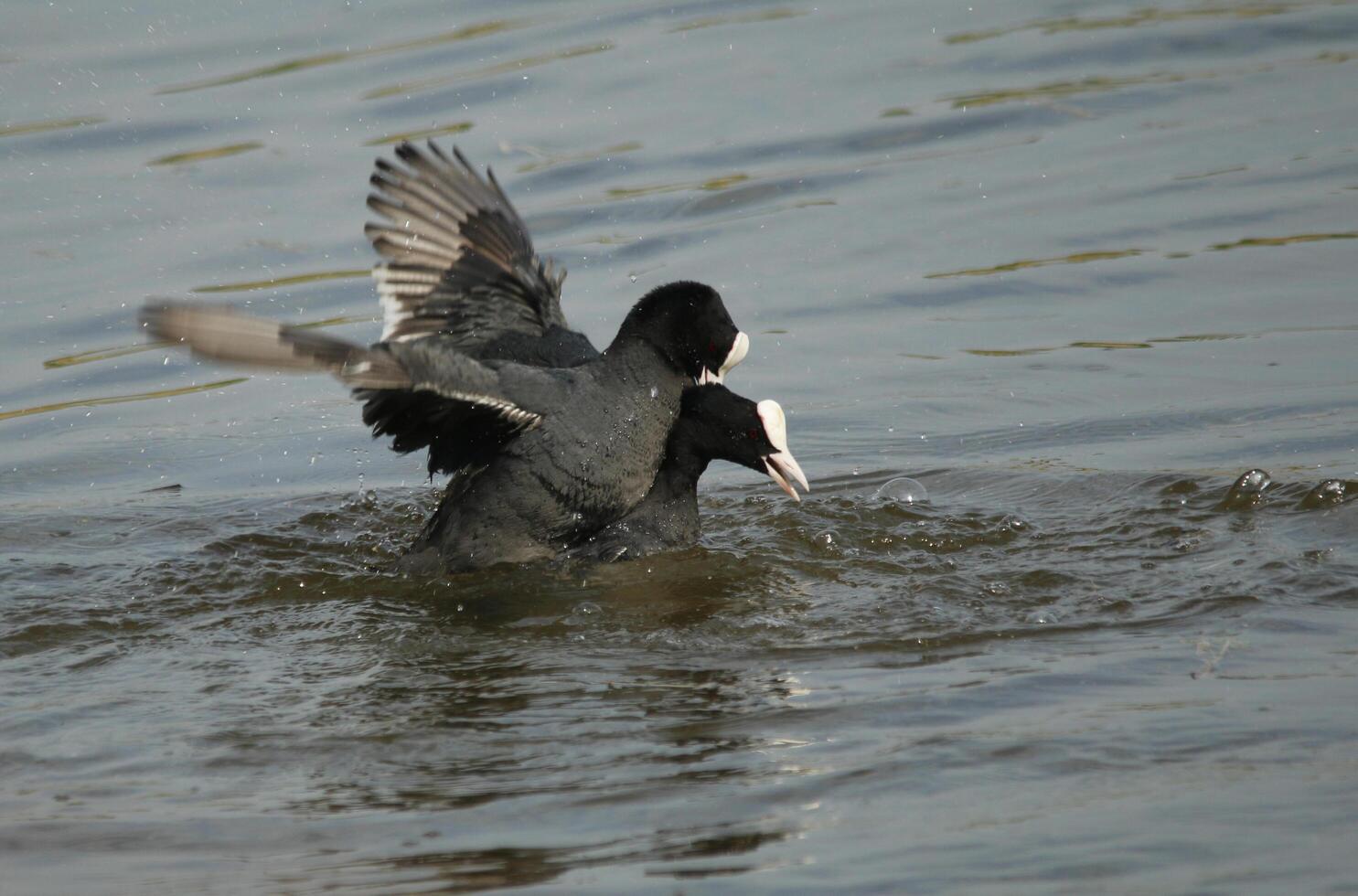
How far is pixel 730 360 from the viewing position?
5.11m

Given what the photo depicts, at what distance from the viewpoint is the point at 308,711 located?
369cm

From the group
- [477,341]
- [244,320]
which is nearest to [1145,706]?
[244,320]

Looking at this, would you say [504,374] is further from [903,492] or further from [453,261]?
[903,492]

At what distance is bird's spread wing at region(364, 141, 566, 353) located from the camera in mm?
5262

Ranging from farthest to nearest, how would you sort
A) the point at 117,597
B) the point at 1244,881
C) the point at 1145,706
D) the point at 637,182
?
the point at 637,182 < the point at 117,597 < the point at 1145,706 < the point at 1244,881

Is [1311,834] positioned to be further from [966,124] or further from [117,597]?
[966,124]

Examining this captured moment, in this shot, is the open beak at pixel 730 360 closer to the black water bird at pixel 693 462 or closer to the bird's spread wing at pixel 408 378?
the black water bird at pixel 693 462

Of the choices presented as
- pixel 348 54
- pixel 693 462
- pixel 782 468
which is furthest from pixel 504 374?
pixel 348 54

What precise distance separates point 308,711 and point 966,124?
19.5ft

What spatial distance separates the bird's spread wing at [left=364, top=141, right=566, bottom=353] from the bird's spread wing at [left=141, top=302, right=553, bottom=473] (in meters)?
0.20

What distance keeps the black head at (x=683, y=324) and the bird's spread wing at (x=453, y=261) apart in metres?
0.43

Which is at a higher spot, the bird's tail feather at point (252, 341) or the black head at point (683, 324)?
the bird's tail feather at point (252, 341)

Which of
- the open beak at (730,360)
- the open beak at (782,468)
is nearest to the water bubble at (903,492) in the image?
the open beak at (782,468)

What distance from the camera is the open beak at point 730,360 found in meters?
5.07
